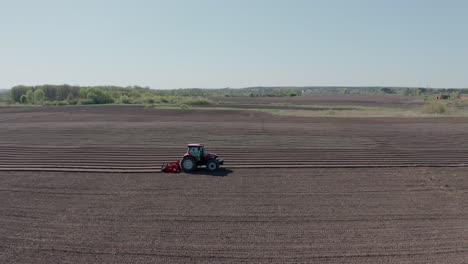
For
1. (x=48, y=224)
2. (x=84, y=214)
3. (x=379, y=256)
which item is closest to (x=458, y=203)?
(x=379, y=256)

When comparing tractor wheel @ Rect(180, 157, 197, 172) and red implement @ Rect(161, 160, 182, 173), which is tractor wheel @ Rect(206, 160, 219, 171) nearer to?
tractor wheel @ Rect(180, 157, 197, 172)

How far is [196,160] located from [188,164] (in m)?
0.42

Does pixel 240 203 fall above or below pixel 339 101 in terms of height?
below

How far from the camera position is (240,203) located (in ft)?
43.0

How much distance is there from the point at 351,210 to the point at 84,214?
28.8ft

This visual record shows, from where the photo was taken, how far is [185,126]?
113ft

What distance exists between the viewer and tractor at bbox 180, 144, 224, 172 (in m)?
17.5

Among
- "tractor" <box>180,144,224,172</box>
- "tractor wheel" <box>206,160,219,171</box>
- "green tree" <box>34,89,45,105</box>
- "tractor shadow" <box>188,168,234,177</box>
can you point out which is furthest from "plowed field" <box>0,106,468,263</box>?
"green tree" <box>34,89,45,105</box>

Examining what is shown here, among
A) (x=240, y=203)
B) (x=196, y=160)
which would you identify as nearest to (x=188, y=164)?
(x=196, y=160)

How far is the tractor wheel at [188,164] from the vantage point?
17.5 m

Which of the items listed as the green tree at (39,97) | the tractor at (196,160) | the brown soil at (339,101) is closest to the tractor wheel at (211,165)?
the tractor at (196,160)

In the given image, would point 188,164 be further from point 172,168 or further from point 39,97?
point 39,97

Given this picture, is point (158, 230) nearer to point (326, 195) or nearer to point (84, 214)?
point (84, 214)

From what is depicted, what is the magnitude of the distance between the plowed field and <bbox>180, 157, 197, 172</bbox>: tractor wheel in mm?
609
